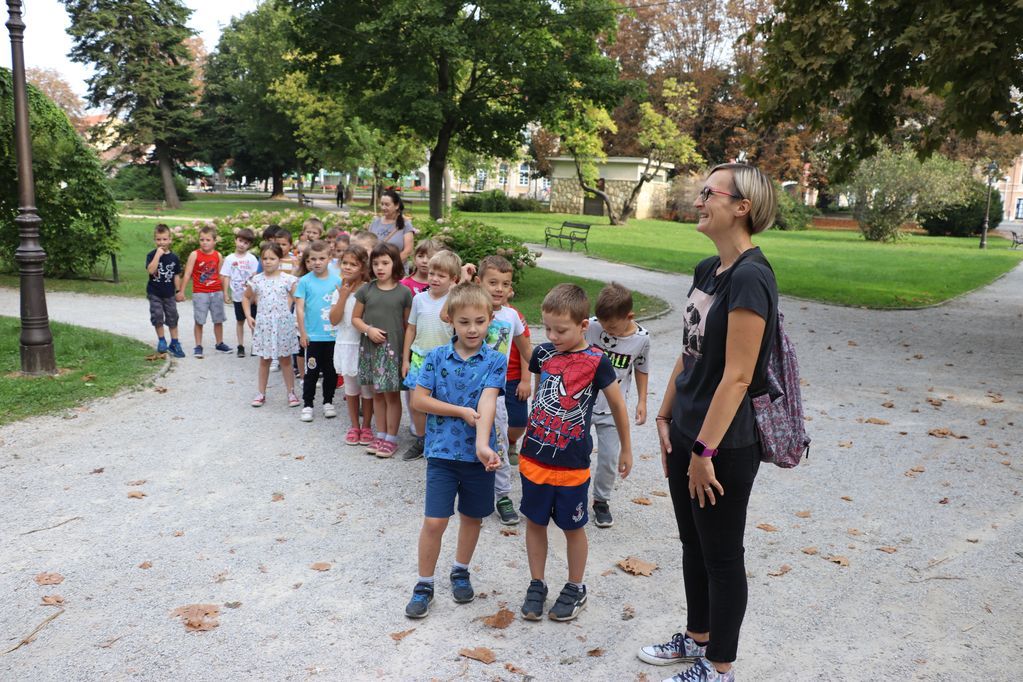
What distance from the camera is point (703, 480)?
Answer: 2.95m

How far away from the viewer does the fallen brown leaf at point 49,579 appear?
4285mm

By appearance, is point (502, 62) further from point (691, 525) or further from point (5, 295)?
point (691, 525)

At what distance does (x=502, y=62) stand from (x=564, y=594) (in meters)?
21.6

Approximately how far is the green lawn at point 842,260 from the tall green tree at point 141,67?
67.2 feet

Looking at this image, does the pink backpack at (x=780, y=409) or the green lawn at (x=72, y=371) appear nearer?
the pink backpack at (x=780, y=409)

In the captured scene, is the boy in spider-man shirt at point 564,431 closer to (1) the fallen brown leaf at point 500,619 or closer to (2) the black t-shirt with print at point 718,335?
(1) the fallen brown leaf at point 500,619

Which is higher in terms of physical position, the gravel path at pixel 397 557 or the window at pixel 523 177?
the window at pixel 523 177

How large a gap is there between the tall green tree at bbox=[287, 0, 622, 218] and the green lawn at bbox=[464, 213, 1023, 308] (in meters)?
5.12

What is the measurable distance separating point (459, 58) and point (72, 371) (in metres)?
16.1

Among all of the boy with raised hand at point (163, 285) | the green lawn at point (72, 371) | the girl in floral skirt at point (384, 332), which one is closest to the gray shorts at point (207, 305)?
the boy with raised hand at point (163, 285)

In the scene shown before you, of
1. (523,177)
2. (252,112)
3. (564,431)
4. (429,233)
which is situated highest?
(252,112)

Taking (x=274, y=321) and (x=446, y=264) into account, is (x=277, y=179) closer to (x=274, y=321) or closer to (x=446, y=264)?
(x=274, y=321)

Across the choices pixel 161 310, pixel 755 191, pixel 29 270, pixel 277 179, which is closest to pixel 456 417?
pixel 755 191

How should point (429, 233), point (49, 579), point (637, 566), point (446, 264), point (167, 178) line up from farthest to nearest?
point (167, 178) → point (429, 233) → point (446, 264) → point (637, 566) → point (49, 579)
